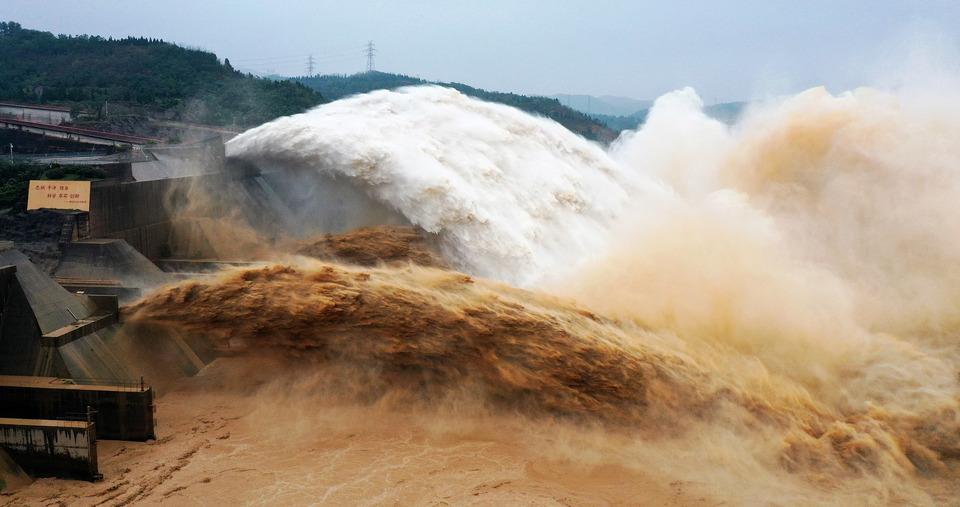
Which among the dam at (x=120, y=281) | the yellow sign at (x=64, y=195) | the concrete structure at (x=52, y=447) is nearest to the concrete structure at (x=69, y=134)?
the dam at (x=120, y=281)

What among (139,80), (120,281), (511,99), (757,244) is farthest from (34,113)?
(511,99)

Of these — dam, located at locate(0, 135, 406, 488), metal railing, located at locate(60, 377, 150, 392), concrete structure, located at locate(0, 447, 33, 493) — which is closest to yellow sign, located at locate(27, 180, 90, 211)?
dam, located at locate(0, 135, 406, 488)

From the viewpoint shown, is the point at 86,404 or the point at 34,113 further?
the point at 34,113

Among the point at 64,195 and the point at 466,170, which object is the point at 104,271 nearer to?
the point at 64,195

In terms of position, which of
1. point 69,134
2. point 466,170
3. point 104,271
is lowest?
point 104,271

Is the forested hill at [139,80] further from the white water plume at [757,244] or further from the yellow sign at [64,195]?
the white water plume at [757,244]

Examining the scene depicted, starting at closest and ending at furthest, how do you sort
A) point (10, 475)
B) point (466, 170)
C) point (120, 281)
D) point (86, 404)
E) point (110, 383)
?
point (10, 475)
point (86, 404)
point (110, 383)
point (120, 281)
point (466, 170)

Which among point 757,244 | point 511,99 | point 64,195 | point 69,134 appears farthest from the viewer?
point 511,99

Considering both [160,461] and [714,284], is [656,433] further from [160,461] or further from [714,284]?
[160,461]
